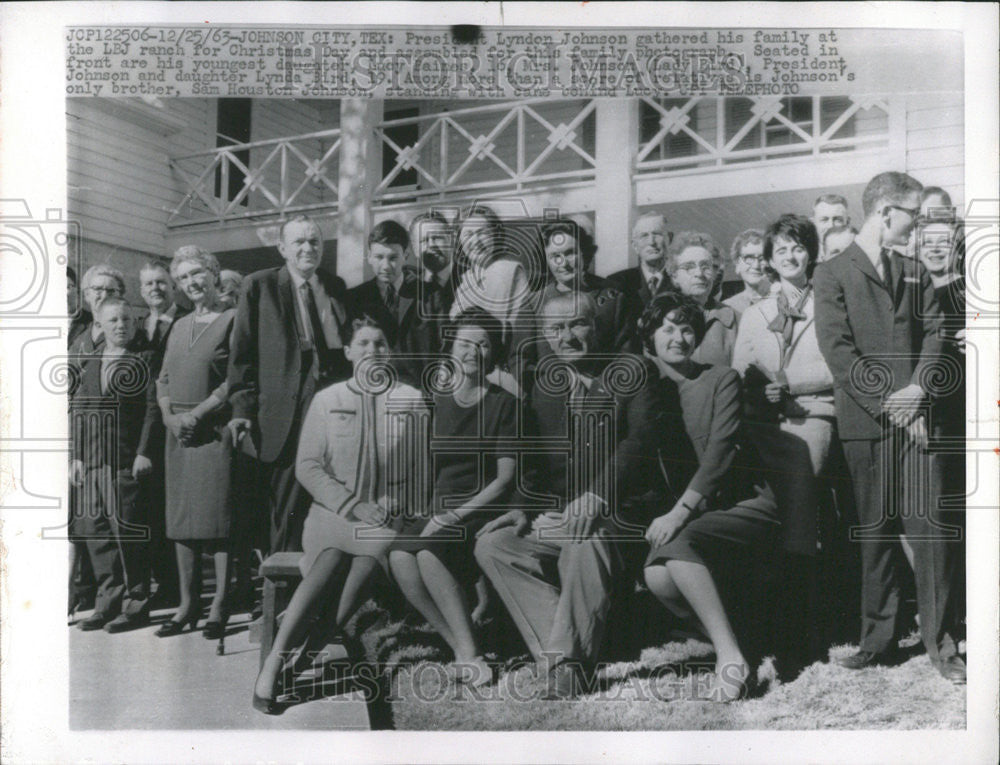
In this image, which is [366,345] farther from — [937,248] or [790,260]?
[937,248]

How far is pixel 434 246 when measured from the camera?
199 inches

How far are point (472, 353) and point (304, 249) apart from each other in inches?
43.2

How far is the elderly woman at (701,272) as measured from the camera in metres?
5.06

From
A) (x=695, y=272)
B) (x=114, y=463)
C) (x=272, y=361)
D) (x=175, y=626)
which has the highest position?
(x=695, y=272)

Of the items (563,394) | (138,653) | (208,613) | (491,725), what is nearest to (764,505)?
(563,394)

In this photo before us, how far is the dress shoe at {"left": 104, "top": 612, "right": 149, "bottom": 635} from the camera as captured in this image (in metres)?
5.07

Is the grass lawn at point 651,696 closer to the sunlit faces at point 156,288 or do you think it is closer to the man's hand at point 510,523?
the man's hand at point 510,523

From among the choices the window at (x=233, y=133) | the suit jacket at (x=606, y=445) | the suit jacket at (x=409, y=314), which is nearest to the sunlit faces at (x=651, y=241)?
the suit jacket at (x=606, y=445)

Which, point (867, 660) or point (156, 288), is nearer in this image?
point (867, 660)

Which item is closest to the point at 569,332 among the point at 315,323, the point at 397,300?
the point at 397,300

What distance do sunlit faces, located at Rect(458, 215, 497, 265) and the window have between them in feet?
4.07

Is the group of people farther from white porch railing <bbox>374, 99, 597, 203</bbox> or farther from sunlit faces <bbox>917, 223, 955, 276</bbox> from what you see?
white porch railing <bbox>374, 99, 597, 203</bbox>

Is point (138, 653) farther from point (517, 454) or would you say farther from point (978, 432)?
point (978, 432)

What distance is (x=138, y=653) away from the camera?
504 cm
